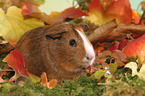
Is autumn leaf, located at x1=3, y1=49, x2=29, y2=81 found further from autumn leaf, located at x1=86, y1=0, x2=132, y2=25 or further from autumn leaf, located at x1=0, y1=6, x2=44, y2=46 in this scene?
autumn leaf, located at x1=86, y1=0, x2=132, y2=25

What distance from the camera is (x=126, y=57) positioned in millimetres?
775

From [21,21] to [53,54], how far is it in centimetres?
35

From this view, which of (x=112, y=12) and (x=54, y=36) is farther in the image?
(x=112, y=12)

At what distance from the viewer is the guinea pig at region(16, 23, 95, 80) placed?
28.5 inches

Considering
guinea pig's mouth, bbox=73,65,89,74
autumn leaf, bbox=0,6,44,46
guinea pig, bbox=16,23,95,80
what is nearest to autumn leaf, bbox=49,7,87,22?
autumn leaf, bbox=0,6,44,46

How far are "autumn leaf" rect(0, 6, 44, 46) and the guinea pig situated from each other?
15 cm

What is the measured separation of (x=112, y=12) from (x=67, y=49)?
1.50 ft

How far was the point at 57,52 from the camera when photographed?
2.45 feet

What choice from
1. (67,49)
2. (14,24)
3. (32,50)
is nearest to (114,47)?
(67,49)

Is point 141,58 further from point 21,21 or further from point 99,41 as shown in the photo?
point 21,21

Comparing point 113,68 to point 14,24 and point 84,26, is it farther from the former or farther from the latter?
point 14,24

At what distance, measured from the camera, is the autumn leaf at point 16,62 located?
643 mm

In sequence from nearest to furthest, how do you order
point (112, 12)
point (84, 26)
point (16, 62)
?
point (16, 62) → point (84, 26) → point (112, 12)

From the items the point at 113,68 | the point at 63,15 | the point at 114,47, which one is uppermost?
the point at 63,15
